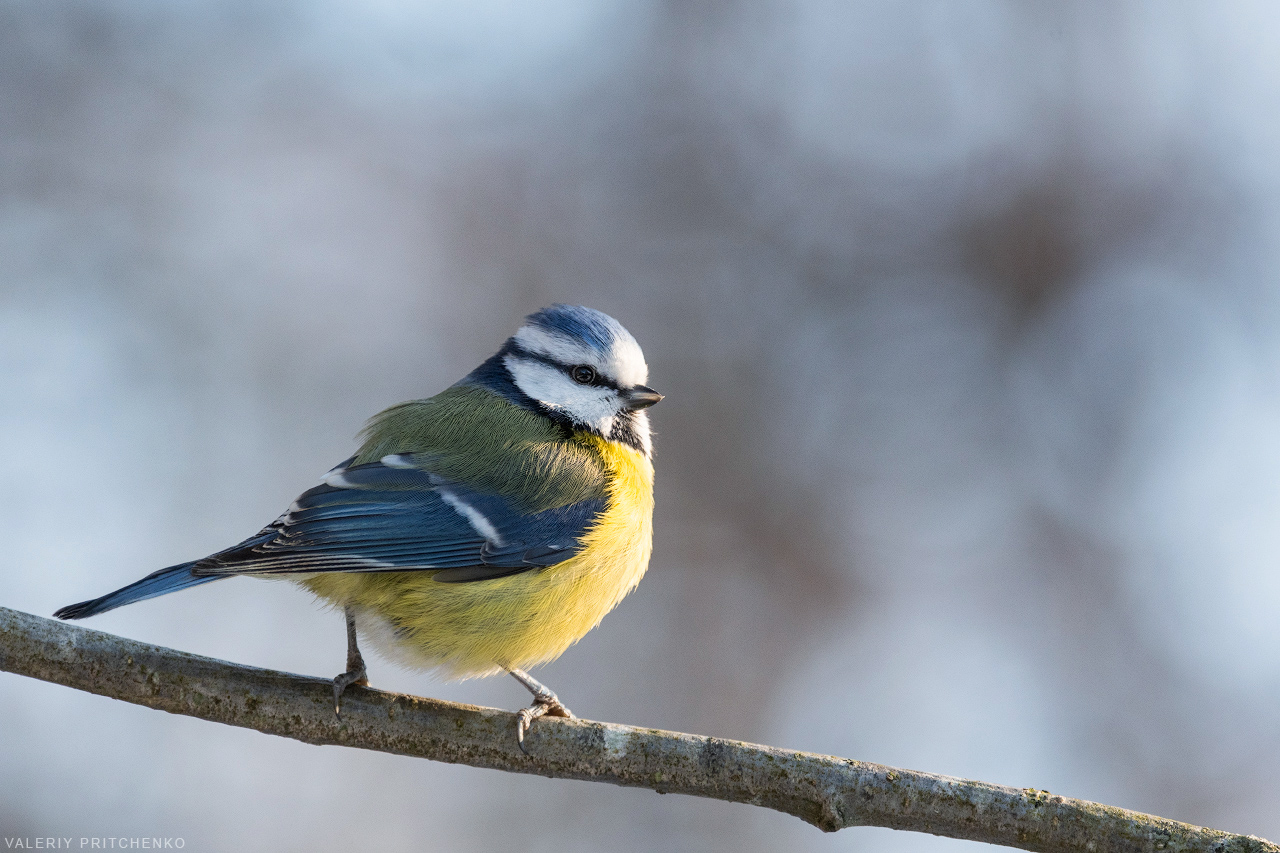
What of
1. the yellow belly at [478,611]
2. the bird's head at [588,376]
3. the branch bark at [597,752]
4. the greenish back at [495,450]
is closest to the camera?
the branch bark at [597,752]

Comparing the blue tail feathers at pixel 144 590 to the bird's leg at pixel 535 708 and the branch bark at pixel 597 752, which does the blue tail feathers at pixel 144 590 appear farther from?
the bird's leg at pixel 535 708

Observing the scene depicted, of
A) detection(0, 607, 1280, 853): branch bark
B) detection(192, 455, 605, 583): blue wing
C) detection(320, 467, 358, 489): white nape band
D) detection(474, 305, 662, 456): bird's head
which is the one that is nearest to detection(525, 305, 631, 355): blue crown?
detection(474, 305, 662, 456): bird's head

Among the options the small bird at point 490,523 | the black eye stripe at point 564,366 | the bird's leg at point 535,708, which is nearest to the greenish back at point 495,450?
the small bird at point 490,523

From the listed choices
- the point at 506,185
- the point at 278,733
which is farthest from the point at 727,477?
the point at 278,733

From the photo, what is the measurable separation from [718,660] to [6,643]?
266 cm

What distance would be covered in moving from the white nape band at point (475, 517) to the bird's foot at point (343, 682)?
1.41ft

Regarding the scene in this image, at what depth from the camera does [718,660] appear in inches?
152

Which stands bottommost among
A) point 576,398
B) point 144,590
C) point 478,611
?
point 144,590

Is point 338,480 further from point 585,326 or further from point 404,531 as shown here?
point 585,326

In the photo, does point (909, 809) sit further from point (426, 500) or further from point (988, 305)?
point (988, 305)

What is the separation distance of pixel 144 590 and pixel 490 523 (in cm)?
75

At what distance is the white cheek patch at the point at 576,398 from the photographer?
2541 mm

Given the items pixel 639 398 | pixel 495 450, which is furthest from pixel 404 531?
pixel 639 398

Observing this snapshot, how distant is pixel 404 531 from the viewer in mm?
2166
